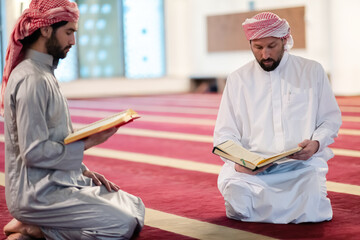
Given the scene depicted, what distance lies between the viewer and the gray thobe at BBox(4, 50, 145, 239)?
267 centimetres

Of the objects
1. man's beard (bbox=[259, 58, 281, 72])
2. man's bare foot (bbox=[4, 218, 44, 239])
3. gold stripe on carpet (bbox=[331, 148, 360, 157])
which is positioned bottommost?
gold stripe on carpet (bbox=[331, 148, 360, 157])

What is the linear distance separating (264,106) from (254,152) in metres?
0.24

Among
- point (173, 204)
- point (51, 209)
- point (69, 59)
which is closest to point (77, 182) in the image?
point (51, 209)

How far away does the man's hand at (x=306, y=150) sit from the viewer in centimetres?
314

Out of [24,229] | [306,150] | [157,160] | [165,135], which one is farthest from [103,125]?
[165,135]

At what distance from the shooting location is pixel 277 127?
338cm

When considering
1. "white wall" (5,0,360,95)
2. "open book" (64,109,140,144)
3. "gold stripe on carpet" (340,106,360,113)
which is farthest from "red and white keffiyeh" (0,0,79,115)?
"white wall" (5,0,360,95)

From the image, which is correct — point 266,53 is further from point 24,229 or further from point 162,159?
point 162,159

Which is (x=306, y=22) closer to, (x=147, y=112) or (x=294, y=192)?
(x=147, y=112)

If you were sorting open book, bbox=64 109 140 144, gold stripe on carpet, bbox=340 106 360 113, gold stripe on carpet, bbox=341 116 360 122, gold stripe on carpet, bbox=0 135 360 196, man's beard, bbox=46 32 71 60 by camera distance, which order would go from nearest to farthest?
open book, bbox=64 109 140 144, man's beard, bbox=46 32 71 60, gold stripe on carpet, bbox=0 135 360 196, gold stripe on carpet, bbox=341 116 360 122, gold stripe on carpet, bbox=340 106 360 113

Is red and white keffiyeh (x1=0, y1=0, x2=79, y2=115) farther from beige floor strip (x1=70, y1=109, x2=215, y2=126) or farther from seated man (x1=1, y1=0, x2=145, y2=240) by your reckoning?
beige floor strip (x1=70, y1=109, x2=215, y2=126)

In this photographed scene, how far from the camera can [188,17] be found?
586 inches

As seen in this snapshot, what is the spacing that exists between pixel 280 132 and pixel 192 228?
655 millimetres

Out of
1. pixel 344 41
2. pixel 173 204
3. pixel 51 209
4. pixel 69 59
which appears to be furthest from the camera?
pixel 69 59
